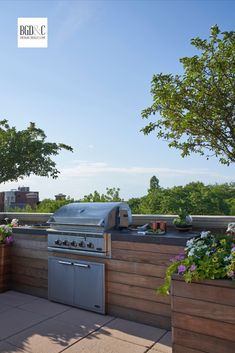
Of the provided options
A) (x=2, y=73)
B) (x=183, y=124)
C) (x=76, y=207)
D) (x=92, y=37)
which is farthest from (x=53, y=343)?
(x=2, y=73)

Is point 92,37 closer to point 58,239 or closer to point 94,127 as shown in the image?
point 94,127

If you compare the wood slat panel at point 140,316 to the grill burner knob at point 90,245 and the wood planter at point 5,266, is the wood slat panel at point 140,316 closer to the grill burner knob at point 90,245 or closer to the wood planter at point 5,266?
the grill burner knob at point 90,245

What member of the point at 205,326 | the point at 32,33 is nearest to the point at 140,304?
the point at 205,326

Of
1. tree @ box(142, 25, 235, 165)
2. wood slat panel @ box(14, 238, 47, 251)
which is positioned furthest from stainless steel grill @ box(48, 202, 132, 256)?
tree @ box(142, 25, 235, 165)

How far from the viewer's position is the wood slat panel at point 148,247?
2900 mm

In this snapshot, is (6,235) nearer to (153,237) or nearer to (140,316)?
(140,316)

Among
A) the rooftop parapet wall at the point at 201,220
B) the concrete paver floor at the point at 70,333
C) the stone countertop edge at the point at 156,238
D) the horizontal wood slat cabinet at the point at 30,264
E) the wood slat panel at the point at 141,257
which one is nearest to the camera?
the concrete paver floor at the point at 70,333

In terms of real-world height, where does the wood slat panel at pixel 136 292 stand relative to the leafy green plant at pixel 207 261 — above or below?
below

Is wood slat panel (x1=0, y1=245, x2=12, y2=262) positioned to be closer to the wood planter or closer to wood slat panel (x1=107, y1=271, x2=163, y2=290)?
the wood planter

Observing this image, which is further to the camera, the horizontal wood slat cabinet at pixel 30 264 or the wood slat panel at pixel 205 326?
the horizontal wood slat cabinet at pixel 30 264

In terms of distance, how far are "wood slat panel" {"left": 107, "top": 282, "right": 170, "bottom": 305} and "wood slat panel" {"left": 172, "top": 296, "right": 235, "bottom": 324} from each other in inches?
28.5

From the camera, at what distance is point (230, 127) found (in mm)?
4891

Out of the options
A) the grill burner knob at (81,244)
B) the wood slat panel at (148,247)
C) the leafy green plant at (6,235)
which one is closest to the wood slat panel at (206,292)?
the wood slat panel at (148,247)

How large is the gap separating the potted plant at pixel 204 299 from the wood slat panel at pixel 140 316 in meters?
0.69
